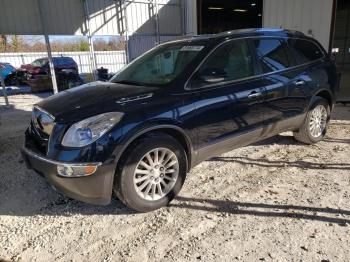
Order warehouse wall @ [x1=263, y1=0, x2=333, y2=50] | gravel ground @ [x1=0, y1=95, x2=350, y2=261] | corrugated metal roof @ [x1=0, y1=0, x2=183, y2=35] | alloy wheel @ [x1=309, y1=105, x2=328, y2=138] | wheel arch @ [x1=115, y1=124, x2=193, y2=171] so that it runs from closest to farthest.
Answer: gravel ground @ [x1=0, y1=95, x2=350, y2=261] < wheel arch @ [x1=115, y1=124, x2=193, y2=171] < alloy wheel @ [x1=309, y1=105, x2=328, y2=138] < warehouse wall @ [x1=263, y1=0, x2=333, y2=50] < corrugated metal roof @ [x1=0, y1=0, x2=183, y2=35]

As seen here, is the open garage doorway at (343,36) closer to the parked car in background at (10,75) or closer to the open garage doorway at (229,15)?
the open garage doorway at (229,15)

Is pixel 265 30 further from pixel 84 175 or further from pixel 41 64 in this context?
pixel 41 64

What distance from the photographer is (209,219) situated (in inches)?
125

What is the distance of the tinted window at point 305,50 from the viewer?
478cm

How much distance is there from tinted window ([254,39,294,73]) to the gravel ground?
1.33 metres

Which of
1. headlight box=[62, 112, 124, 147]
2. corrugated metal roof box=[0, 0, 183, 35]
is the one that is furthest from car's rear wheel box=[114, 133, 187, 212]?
corrugated metal roof box=[0, 0, 183, 35]

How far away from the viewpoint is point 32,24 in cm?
944

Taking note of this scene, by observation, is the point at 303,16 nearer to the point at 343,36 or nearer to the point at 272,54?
the point at 272,54

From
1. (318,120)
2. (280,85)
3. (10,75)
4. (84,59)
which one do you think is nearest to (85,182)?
(280,85)

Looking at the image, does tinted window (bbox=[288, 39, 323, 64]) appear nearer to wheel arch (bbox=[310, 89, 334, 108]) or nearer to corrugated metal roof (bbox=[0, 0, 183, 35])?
wheel arch (bbox=[310, 89, 334, 108])

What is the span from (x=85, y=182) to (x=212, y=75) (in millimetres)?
1779

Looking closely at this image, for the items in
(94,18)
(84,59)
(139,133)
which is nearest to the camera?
(139,133)

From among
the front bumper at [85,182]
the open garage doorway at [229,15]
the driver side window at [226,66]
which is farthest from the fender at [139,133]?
the open garage doorway at [229,15]

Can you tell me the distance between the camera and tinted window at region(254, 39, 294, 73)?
4.25 m
